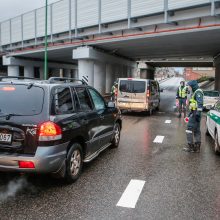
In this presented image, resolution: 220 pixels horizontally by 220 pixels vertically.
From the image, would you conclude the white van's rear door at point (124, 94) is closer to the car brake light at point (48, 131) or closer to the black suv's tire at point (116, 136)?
the black suv's tire at point (116, 136)

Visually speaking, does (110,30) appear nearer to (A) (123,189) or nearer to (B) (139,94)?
(B) (139,94)

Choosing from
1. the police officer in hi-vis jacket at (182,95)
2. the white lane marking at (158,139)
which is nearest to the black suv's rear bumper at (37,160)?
the white lane marking at (158,139)

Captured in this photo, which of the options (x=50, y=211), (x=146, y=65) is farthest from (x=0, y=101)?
(x=146, y=65)

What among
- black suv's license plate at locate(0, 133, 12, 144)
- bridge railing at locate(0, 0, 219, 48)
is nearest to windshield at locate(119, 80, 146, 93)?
bridge railing at locate(0, 0, 219, 48)

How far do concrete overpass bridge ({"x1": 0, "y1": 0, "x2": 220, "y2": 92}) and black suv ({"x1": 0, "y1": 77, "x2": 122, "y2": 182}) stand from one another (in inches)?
466

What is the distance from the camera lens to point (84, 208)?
4.22 meters

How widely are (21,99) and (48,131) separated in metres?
0.72

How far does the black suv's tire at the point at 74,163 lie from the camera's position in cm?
498

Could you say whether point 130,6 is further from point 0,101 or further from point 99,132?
point 0,101

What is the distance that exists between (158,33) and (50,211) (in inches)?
645

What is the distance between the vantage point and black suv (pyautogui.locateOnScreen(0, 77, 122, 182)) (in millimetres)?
4504

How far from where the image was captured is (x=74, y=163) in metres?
5.23

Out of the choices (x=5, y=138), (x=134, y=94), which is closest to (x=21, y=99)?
(x=5, y=138)

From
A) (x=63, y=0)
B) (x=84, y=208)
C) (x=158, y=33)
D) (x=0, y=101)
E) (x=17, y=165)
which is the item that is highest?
(x=63, y=0)
